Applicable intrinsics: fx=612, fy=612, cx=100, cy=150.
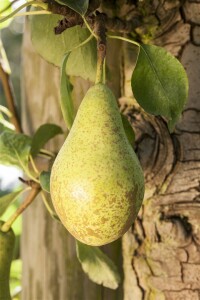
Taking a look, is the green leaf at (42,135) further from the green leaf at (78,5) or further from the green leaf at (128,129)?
the green leaf at (78,5)

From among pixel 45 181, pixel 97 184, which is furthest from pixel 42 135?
pixel 97 184

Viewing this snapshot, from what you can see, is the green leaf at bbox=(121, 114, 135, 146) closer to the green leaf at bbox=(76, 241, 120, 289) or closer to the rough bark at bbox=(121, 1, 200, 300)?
the rough bark at bbox=(121, 1, 200, 300)

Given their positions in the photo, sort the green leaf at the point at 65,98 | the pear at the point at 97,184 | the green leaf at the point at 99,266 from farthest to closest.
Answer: the green leaf at the point at 99,266 < the green leaf at the point at 65,98 < the pear at the point at 97,184

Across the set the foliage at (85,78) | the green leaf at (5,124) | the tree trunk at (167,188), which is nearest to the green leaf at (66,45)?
the foliage at (85,78)

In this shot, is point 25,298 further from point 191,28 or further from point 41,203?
point 191,28

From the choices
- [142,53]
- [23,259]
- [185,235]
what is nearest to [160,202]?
[185,235]
